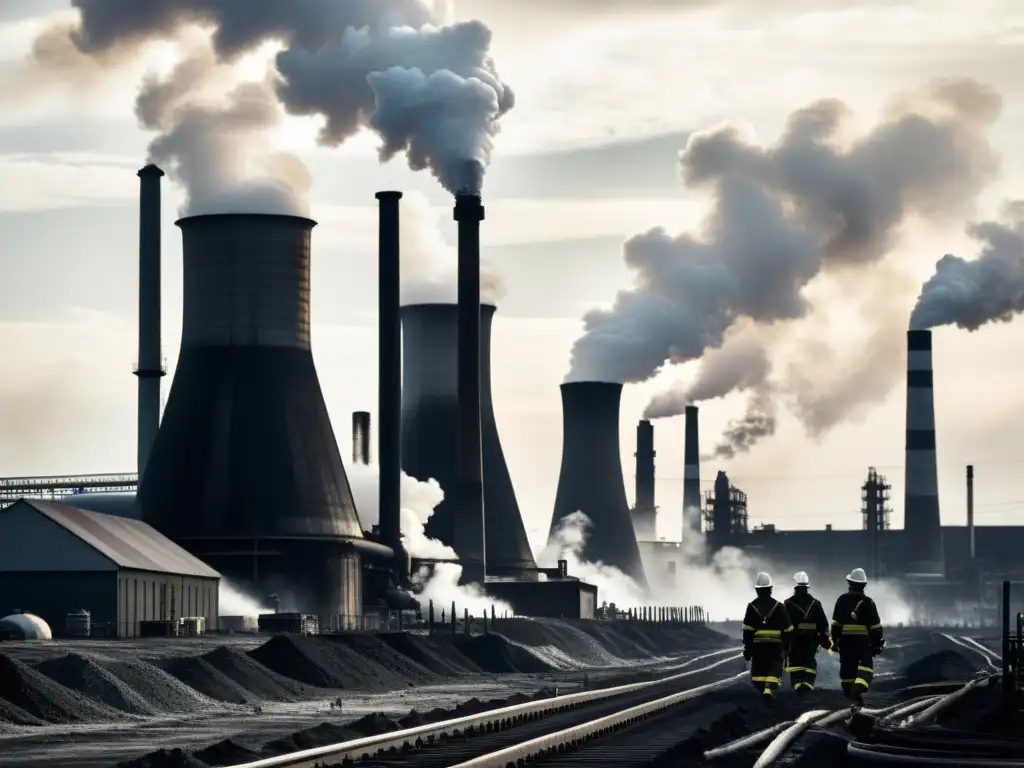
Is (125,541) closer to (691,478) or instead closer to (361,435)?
(361,435)

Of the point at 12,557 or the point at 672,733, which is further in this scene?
the point at 12,557

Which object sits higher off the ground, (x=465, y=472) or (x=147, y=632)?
(x=465, y=472)

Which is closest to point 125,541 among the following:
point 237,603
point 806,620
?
point 237,603

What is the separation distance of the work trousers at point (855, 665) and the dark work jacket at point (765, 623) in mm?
688

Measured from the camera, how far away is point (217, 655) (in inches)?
1236

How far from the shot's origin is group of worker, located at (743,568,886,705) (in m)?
19.2

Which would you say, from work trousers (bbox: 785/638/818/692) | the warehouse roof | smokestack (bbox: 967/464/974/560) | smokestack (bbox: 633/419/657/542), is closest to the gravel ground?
the warehouse roof

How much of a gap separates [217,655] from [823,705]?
11.9 meters

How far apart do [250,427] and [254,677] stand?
29.6 metres

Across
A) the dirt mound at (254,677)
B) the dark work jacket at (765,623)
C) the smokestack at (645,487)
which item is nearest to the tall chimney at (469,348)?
the dirt mound at (254,677)

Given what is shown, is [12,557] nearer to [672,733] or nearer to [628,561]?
[672,733]

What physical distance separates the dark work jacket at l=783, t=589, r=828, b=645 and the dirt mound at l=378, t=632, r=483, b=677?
2085cm

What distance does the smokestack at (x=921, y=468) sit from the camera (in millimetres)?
87438

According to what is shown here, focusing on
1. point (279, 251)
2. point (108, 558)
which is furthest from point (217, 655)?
point (279, 251)
